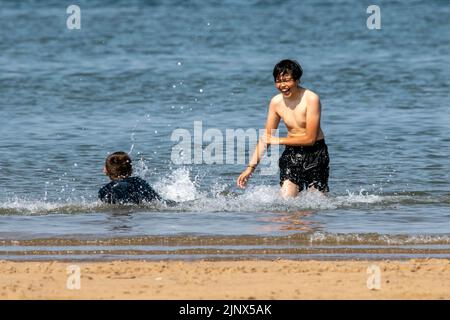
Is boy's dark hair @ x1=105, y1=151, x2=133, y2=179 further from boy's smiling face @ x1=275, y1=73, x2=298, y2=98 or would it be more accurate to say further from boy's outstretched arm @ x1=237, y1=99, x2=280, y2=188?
boy's smiling face @ x1=275, y1=73, x2=298, y2=98

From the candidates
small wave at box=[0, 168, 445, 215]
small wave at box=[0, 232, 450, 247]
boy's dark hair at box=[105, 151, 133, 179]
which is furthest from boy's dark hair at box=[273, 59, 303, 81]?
boy's dark hair at box=[105, 151, 133, 179]

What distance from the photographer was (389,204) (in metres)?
10.1

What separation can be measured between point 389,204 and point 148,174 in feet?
10.4

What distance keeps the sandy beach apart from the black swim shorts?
78.2 inches

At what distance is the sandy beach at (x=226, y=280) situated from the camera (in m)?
6.33

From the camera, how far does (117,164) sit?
9555mm

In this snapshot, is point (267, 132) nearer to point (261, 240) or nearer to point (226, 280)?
point (261, 240)

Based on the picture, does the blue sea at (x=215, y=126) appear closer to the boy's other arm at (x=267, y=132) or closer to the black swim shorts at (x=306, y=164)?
the black swim shorts at (x=306, y=164)

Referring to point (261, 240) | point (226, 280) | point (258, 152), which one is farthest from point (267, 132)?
point (226, 280)

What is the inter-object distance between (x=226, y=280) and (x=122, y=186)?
3.12 m

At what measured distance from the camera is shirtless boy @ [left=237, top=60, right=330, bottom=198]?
897cm

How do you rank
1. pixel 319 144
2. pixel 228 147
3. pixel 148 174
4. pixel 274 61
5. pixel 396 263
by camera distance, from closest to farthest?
pixel 396 263 → pixel 319 144 → pixel 148 174 → pixel 228 147 → pixel 274 61
